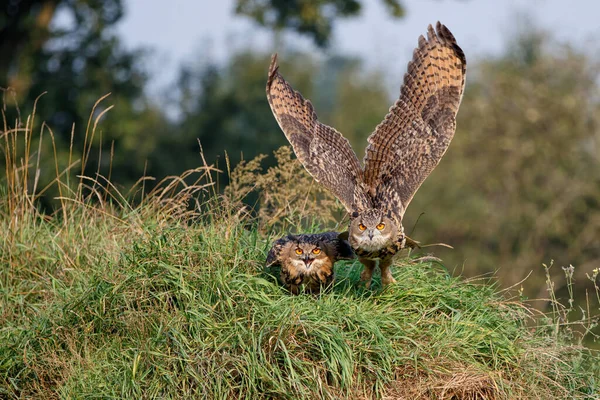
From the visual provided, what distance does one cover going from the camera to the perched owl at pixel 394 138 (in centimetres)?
530

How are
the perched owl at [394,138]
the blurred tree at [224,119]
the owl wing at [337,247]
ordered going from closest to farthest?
the owl wing at [337,247]
the perched owl at [394,138]
the blurred tree at [224,119]

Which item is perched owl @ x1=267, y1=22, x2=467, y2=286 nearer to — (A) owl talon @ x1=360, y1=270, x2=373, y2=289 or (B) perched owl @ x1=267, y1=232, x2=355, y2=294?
(A) owl talon @ x1=360, y1=270, x2=373, y2=289

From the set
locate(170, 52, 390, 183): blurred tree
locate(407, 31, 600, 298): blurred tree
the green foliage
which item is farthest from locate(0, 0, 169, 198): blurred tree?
the green foliage

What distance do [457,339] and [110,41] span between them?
44.1 ft

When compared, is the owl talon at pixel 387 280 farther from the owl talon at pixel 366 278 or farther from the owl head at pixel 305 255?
the owl head at pixel 305 255

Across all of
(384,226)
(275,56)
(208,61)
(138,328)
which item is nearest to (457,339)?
(384,226)

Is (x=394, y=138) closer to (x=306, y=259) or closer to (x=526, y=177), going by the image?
(x=306, y=259)

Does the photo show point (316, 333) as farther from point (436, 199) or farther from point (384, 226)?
point (436, 199)

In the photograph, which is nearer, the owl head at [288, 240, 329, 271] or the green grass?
the green grass

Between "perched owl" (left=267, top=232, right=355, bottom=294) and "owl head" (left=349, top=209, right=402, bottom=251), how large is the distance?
0.23 m

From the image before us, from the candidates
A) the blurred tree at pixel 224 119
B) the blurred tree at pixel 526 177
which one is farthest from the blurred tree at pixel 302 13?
the blurred tree at pixel 526 177

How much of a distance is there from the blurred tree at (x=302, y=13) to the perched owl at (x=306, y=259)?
9473 millimetres

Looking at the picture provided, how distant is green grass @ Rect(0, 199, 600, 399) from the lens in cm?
448

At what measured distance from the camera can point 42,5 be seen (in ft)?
52.3
